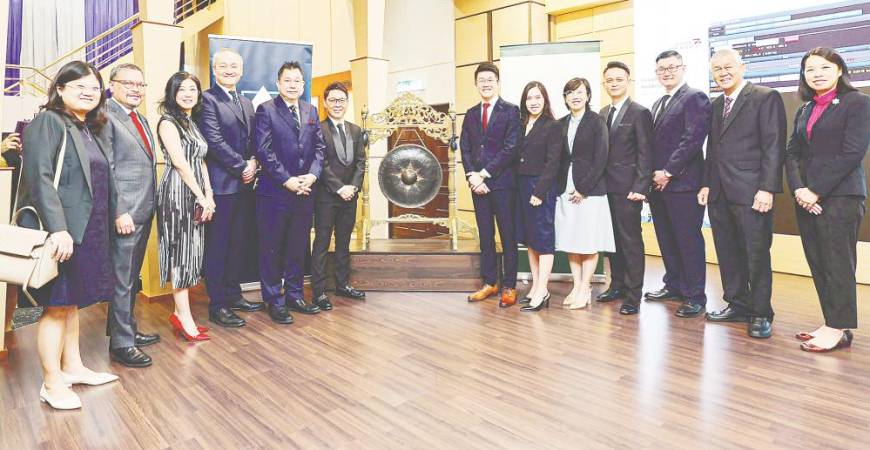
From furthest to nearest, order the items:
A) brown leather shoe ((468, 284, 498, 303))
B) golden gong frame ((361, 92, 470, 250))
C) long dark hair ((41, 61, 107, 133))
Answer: golden gong frame ((361, 92, 470, 250)) < brown leather shoe ((468, 284, 498, 303)) < long dark hair ((41, 61, 107, 133))

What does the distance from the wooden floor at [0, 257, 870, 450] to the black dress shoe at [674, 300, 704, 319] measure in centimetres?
8

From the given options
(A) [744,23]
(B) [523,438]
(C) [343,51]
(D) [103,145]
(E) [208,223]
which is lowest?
(B) [523,438]

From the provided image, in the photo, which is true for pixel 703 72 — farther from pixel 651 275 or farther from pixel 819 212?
pixel 819 212

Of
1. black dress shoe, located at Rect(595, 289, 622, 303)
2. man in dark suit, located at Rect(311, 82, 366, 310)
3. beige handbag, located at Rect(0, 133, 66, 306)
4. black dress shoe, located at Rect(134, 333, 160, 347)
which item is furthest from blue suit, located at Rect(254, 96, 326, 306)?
black dress shoe, located at Rect(595, 289, 622, 303)

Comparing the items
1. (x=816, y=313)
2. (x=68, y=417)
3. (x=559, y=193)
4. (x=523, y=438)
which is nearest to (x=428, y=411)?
(x=523, y=438)

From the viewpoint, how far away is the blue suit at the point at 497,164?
3607mm

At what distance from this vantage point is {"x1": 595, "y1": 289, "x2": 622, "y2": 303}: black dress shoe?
3.82 metres

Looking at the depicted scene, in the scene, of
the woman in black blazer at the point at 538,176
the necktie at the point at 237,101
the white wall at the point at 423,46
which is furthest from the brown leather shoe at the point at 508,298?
the white wall at the point at 423,46

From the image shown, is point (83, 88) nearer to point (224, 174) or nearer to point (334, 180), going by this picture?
point (224, 174)

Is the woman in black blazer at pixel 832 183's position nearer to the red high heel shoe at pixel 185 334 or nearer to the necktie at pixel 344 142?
the necktie at pixel 344 142

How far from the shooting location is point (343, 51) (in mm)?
7191

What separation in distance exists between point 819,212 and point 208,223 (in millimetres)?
3044

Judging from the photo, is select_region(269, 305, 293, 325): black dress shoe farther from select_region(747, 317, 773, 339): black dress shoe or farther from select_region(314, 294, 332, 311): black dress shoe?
select_region(747, 317, 773, 339): black dress shoe

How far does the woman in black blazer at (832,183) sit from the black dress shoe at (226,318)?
2925 mm
